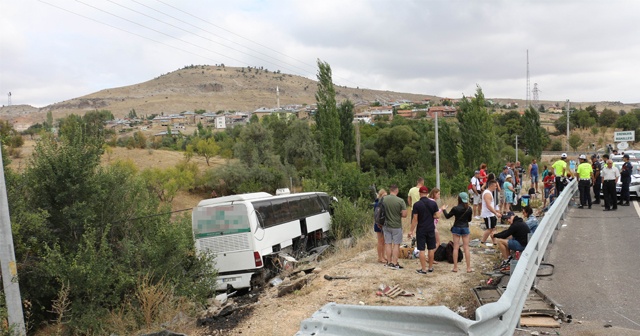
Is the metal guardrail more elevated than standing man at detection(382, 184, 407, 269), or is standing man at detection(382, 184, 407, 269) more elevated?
the metal guardrail

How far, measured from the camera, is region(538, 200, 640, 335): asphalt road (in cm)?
591

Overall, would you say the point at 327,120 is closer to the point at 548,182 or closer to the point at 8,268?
the point at 548,182

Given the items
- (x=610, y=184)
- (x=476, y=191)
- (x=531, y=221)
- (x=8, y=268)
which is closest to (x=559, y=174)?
(x=610, y=184)

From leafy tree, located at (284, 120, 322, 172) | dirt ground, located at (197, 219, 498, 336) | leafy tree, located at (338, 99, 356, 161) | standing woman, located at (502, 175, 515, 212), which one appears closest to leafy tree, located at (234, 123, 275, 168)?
leafy tree, located at (284, 120, 322, 172)

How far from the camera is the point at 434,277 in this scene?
9742 mm

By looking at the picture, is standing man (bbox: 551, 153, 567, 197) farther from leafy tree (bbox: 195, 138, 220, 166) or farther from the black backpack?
leafy tree (bbox: 195, 138, 220, 166)

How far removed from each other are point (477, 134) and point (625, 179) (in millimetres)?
33799

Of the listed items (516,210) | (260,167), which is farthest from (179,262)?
(260,167)

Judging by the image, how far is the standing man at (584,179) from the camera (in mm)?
16041

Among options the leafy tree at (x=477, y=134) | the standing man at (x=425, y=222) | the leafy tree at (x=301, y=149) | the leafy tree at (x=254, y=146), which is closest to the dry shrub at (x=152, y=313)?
the standing man at (x=425, y=222)

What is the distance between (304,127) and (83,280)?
167 ft

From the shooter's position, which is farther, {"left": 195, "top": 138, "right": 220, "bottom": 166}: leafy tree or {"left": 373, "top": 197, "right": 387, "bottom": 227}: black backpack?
{"left": 195, "top": 138, "right": 220, "bottom": 166}: leafy tree

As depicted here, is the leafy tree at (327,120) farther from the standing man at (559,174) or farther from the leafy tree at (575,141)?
the leafy tree at (575,141)

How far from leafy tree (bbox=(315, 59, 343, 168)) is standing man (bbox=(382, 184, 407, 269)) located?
37.4 m
